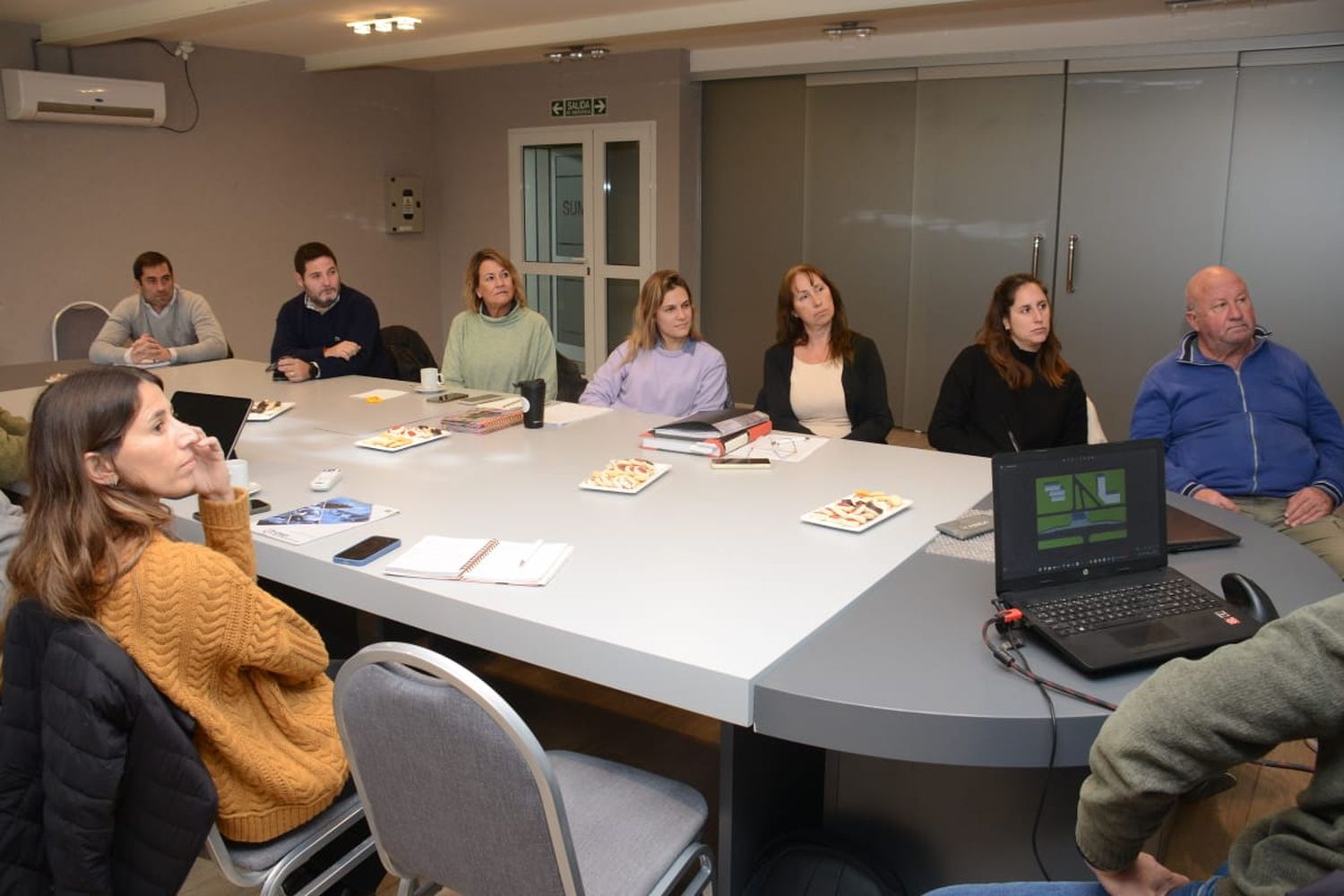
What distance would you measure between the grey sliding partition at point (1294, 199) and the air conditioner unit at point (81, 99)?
5.84 metres

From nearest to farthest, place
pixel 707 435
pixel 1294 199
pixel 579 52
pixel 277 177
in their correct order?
pixel 707 435 → pixel 1294 199 → pixel 579 52 → pixel 277 177

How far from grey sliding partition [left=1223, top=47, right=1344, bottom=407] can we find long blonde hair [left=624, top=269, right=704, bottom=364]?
3.17 m

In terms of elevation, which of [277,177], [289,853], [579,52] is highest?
[579,52]

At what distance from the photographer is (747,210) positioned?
21.7 feet

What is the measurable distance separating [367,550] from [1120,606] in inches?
53.5

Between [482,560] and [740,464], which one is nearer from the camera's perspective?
[482,560]

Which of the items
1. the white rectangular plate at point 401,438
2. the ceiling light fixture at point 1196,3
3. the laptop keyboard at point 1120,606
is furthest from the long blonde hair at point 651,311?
the ceiling light fixture at point 1196,3

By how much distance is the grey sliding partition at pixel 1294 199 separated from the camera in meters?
4.89

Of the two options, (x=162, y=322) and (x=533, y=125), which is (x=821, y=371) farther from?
(x=533, y=125)

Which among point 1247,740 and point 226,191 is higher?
point 226,191

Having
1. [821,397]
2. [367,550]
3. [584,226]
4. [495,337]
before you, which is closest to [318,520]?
[367,550]

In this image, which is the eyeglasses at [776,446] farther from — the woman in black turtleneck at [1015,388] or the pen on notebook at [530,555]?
the pen on notebook at [530,555]

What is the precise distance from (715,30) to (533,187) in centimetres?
223

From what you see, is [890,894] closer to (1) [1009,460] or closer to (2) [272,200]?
(1) [1009,460]
